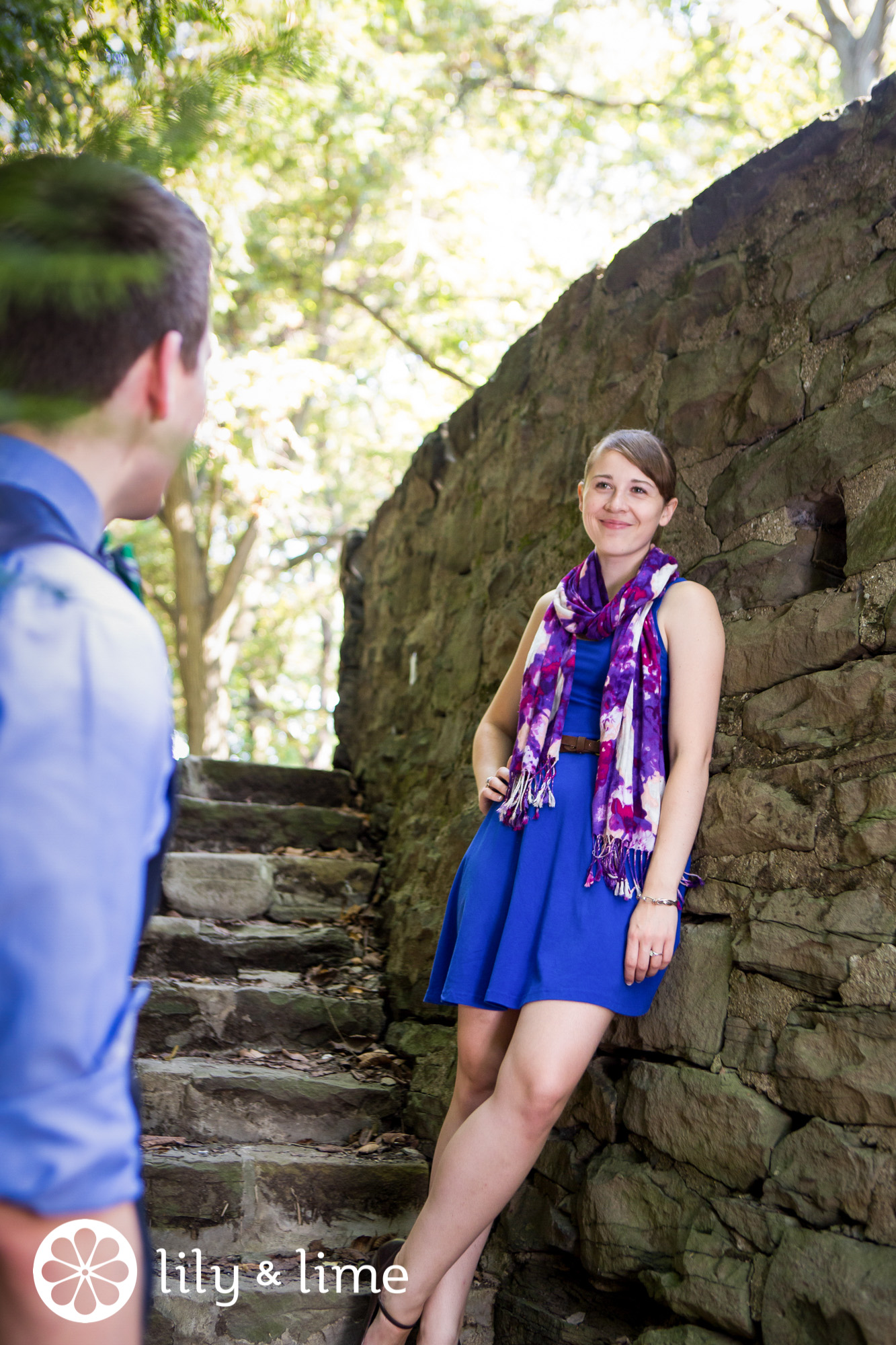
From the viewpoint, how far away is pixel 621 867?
184cm

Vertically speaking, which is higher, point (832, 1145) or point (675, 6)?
point (675, 6)

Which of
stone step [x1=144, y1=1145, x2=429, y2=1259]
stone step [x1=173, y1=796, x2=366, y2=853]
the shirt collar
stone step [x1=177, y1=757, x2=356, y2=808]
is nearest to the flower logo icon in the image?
the shirt collar

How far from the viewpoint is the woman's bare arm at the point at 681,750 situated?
1.81 meters

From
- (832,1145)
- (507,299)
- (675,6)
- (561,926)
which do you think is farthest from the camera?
(507,299)

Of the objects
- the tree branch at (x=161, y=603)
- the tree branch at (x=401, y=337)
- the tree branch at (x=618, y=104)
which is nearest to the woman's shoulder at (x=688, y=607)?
the tree branch at (x=401, y=337)

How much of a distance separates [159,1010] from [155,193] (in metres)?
2.72

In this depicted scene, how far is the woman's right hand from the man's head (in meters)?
1.37

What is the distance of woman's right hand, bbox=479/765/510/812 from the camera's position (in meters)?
2.08

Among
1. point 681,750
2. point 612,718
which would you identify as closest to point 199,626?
point 612,718

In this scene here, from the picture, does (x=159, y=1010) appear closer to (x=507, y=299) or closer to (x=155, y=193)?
(x=155, y=193)

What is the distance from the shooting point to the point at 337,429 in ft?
39.7

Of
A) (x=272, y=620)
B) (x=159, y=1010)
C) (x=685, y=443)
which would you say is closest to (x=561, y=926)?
(x=685, y=443)

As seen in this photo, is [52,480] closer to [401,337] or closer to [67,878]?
[67,878]

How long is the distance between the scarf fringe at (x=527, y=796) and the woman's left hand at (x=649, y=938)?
0.90ft
